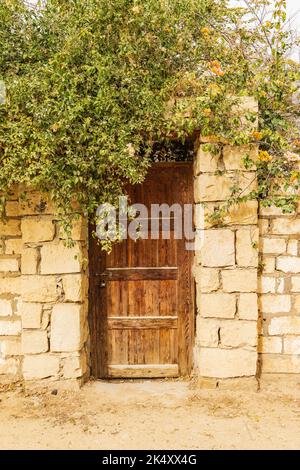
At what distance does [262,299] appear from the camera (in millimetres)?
4238

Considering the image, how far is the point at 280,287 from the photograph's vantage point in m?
4.22

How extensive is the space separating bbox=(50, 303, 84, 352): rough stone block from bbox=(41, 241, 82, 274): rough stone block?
35cm

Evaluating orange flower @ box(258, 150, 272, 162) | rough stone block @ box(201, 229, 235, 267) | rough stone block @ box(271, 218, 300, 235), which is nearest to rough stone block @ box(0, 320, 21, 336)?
rough stone block @ box(201, 229, 235, 267)

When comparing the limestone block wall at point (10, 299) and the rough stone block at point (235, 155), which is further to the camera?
the limestone block wall at point (10, 299)

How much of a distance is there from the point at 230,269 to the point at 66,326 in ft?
5.49

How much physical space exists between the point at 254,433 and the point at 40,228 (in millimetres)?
2601

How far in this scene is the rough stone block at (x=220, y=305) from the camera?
4043 mm

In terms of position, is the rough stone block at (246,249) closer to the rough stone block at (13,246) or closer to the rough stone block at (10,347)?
the rough stone block at (13,246)

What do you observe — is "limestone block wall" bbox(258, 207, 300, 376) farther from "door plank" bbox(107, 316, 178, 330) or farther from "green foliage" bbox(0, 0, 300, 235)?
"door plank" bbox(107, 316, 178, 330)

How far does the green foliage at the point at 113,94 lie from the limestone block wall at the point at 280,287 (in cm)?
33

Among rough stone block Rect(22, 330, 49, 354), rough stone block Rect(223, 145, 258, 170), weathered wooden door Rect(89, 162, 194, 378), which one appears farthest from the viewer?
weathered wooden door Rect(89, 162, 194, 378)

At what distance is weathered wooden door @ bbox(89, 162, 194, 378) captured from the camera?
14.8 feet

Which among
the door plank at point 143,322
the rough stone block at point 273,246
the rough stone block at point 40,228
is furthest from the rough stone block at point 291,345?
the rough stone block at point 40,228

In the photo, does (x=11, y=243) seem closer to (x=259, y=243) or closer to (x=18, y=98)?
(x=18, y=98)
